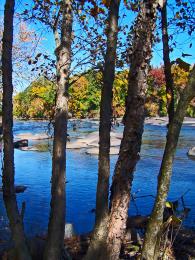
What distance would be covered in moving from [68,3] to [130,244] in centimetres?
427

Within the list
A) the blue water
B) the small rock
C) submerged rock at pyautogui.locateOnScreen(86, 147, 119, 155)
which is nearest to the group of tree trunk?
the blue water

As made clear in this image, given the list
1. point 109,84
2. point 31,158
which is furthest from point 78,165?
point 109,84

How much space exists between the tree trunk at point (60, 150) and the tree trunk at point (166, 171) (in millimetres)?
1806

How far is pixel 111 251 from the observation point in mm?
5629

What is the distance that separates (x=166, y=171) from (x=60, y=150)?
7.78 feet

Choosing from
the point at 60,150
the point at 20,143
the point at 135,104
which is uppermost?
the point at 135,104

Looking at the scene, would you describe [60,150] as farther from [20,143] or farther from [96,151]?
[20,143]

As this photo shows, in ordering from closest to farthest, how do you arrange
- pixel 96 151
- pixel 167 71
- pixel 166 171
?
pixel 166 171
pixel 167 71
pixel 96 151

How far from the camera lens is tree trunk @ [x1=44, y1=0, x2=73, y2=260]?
19.7 feet

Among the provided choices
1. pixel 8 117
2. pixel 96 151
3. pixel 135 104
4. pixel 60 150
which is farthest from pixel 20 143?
pixel 135 104

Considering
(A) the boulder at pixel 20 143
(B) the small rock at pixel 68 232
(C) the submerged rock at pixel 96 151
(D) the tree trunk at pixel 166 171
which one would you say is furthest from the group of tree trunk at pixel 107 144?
(A) the boulder at pixel 20 143

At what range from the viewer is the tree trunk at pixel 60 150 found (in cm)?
600

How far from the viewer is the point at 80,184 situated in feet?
53.6

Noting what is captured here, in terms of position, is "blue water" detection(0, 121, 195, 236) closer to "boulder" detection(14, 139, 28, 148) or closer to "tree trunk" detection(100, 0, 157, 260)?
"tree trunk" detection(100, 0, 157, 260)
